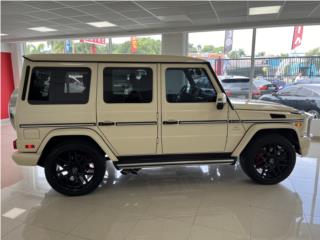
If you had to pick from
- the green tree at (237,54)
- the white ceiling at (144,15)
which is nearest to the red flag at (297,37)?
the white ceiling at (144,15)

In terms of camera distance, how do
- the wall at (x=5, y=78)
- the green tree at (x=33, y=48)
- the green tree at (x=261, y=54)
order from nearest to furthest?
the green tree at (x=261, y=54) → the wall at (x=5, y=78) → the green tree at (x=33, y=48)

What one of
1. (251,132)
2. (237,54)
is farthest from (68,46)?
(251,132)

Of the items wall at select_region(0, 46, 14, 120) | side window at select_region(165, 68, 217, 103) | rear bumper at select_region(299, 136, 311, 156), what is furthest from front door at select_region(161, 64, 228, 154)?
wall at select_region(0, 46, 14, 120)

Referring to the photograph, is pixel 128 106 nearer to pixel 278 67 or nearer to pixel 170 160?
pixel 170 160

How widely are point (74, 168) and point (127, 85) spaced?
1219mm

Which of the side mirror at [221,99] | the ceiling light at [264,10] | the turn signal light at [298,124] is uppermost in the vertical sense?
the ceiling light at [264,10]

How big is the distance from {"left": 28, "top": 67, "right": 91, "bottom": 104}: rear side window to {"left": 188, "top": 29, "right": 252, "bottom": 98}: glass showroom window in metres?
4.64

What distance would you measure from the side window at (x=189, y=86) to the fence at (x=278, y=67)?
12.5ft

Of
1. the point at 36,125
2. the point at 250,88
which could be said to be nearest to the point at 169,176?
the point at 36,125

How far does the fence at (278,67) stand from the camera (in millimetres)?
7031

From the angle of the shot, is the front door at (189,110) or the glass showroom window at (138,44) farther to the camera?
the glass showroom window at (138,44)

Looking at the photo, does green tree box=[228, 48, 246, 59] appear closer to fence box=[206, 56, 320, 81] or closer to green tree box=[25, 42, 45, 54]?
fence box=[206, 56, 320, 81]

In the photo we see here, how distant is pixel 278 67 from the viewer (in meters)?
7.30

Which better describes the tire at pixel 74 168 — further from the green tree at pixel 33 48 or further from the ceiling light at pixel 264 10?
the green tree at pixel 33 48
